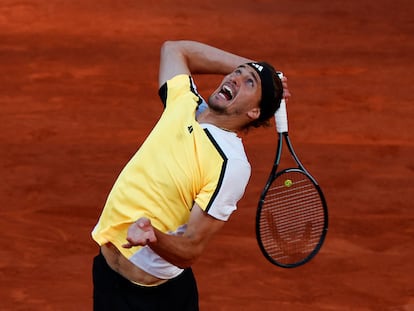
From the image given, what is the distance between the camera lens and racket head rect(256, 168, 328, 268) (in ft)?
13.1

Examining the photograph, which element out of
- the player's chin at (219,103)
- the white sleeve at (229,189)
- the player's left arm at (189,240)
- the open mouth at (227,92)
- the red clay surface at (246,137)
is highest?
the open mouth at (227,92)

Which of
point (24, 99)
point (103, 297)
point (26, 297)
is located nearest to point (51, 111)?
point (24, 99)

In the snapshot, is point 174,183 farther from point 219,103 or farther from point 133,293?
point 133,293

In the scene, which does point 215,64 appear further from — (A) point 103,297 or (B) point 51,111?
(B) point 51,111

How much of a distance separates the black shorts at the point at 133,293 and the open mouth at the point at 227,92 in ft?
2.36

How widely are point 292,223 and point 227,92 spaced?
90 centimetres

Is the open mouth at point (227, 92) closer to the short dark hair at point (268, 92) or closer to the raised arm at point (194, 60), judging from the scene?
the short dark hair at point (268, 92)

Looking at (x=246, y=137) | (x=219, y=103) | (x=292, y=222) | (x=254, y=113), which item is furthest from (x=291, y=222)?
(x=246, y=137)

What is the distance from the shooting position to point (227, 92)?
3480 mm

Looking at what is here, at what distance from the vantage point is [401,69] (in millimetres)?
6273

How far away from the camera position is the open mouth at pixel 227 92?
3469 millimetres

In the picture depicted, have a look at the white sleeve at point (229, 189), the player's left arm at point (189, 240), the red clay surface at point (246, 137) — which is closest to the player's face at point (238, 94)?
the white sleeve at point (229, 189)

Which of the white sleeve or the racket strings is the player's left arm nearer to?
the white sleeve

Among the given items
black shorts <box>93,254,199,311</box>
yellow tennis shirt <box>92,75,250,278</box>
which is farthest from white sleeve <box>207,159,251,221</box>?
black shorts <box>93,254,199,311</box>
